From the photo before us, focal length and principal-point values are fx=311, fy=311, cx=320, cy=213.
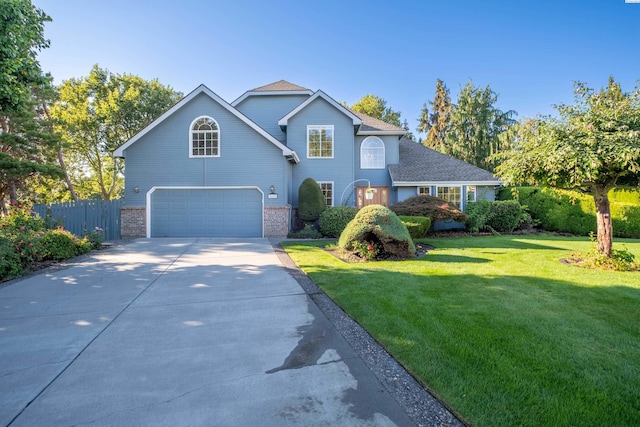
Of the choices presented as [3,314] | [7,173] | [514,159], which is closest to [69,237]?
[3,314]

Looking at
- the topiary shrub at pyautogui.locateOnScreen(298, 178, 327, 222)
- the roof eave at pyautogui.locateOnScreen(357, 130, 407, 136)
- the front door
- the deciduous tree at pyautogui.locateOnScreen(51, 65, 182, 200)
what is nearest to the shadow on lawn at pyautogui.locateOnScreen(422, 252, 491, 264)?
the topiary shrub at pyautogui.locateOnScreen(298, 178, 327, 222)

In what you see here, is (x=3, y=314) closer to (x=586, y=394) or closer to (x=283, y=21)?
(x=586, y=394)

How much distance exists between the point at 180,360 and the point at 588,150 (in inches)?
326

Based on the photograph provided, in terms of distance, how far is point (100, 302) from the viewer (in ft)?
16.0

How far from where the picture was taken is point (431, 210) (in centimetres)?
1345

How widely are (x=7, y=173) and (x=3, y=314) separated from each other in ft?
60.3

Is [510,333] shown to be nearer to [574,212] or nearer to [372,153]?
[372,153]

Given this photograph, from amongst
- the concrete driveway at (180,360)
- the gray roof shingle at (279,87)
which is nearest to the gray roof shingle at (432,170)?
the gray roof shingle at (279,87)

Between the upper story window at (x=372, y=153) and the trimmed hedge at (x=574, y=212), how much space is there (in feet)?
22.3

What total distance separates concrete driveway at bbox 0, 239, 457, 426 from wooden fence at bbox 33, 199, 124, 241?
23.9 ft

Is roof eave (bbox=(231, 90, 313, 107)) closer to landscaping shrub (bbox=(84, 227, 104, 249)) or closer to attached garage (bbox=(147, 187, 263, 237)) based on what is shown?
attached garage (bbox=(147, 187, 263, 237))

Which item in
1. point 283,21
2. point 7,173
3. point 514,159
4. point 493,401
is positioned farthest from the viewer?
point 7,173

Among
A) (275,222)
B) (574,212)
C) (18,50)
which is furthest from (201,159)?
(574,212)

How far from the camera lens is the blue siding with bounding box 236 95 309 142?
729 inches
